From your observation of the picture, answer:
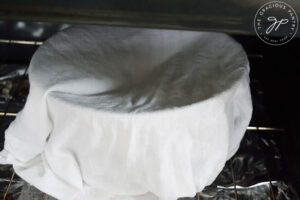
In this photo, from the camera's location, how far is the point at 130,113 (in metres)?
0.69

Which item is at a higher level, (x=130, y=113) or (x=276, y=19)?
(x=276, y=19)

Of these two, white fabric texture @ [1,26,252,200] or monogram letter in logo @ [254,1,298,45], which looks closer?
monogram letter in logo @ [254,1,298,45]

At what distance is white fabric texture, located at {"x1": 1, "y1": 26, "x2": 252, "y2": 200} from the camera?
2.34 feet

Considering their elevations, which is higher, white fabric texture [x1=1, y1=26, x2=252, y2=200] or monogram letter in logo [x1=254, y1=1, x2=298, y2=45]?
monogram letter in logo [x1=254, y1=1, x2=298, y2=45]

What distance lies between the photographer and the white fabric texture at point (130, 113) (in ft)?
2.34

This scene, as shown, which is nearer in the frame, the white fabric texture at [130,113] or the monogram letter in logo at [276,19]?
the monogram letter in logo at [276,19]

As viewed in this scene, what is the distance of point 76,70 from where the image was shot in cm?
79

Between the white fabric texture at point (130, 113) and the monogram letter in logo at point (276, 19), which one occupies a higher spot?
the monogram letter in logo at point (276, 19)

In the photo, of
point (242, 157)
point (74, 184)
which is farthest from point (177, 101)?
point (242, 157)

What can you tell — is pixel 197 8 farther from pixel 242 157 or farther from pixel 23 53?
pixel 23 53

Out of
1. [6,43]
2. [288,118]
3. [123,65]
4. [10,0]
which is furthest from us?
[6,43]

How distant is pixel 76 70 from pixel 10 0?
0.24 meters

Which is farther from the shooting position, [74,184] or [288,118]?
[288,118]

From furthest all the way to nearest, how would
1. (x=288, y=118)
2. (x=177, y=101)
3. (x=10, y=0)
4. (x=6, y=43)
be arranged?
1. (x=6, y=43)
2. (x=288, y=118)
3. (x=177, y=101)
4. (x=10, y=0)
